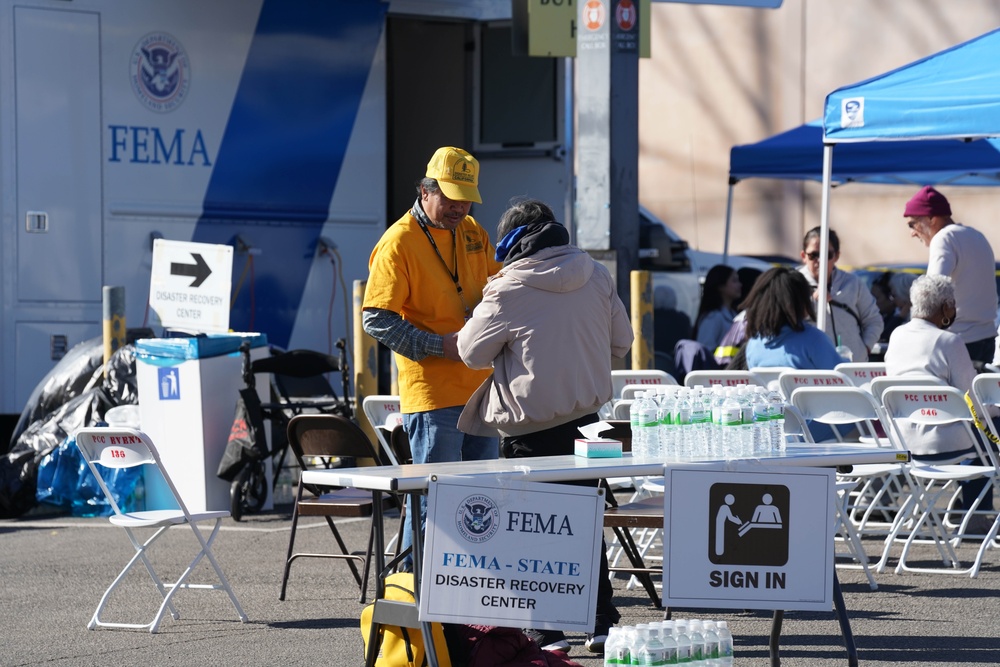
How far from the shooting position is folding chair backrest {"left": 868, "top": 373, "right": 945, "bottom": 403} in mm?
6886

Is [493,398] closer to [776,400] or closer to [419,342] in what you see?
[419,342]

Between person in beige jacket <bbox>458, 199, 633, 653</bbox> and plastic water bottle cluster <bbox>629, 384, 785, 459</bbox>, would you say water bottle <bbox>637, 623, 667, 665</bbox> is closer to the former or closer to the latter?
plastic water bottle cluster <bbox>629, 384, 785, 459</bbox>

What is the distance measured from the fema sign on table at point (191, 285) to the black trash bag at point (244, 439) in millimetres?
449

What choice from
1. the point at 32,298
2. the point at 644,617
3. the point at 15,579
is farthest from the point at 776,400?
the point at 32,298

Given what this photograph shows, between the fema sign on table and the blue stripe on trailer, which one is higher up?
the blue stripe on trailer

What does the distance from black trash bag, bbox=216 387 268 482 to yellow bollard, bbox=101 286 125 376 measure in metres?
0.96

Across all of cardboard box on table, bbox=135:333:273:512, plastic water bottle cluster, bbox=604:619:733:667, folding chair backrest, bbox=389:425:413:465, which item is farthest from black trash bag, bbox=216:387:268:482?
plastic water bottle cluster, bbox=604:619:733:667

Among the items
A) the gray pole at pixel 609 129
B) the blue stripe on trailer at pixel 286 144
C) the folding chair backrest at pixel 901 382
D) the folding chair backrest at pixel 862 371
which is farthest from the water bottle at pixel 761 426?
the blue stripe on trailer at pixel 286 144

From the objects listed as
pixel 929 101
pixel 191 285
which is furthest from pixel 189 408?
pixel 929 101

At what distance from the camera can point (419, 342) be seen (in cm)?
563

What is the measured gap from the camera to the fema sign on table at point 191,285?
8633 mm

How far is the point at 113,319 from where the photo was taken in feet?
29.6

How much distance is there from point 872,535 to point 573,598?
149 inches

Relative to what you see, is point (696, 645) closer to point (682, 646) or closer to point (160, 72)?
point (682, 646)
